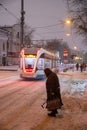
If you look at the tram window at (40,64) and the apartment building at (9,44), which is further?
the apartment building at (9,44)

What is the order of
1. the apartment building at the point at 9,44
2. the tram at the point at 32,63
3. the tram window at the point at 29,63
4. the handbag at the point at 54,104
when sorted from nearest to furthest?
the handbag at the point at 54,104
the tram at the point at 32,63
the tram window at the point at 29,63
the apartment building at the point at 9,44

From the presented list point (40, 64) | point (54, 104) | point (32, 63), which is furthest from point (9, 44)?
point (54, 104)

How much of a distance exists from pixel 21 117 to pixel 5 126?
188cm

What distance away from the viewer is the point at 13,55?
90688 mm

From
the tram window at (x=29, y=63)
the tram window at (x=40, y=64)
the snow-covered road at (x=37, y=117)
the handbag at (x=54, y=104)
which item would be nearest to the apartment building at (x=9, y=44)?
the tram window at (x=40, y=64)

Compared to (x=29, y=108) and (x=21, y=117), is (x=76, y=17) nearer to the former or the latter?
(x=29, y=108)

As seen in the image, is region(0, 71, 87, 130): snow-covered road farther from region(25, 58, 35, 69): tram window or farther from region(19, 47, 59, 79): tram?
region(25, 58, 35, 69): tram window

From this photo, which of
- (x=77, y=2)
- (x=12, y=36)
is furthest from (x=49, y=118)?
(x=12, y=36)

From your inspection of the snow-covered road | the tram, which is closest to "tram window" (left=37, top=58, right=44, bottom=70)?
the tram

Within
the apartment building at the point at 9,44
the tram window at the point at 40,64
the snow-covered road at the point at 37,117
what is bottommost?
the snow-covered road at the point at 37,117

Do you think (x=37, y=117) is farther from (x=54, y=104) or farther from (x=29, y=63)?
(x=29, y=63)

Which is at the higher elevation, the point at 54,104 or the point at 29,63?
the point at 29,63

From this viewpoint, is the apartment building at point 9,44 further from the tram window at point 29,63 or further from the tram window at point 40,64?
the tram window at point 29,63

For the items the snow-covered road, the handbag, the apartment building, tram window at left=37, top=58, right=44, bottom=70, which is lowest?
the snow-covered road
